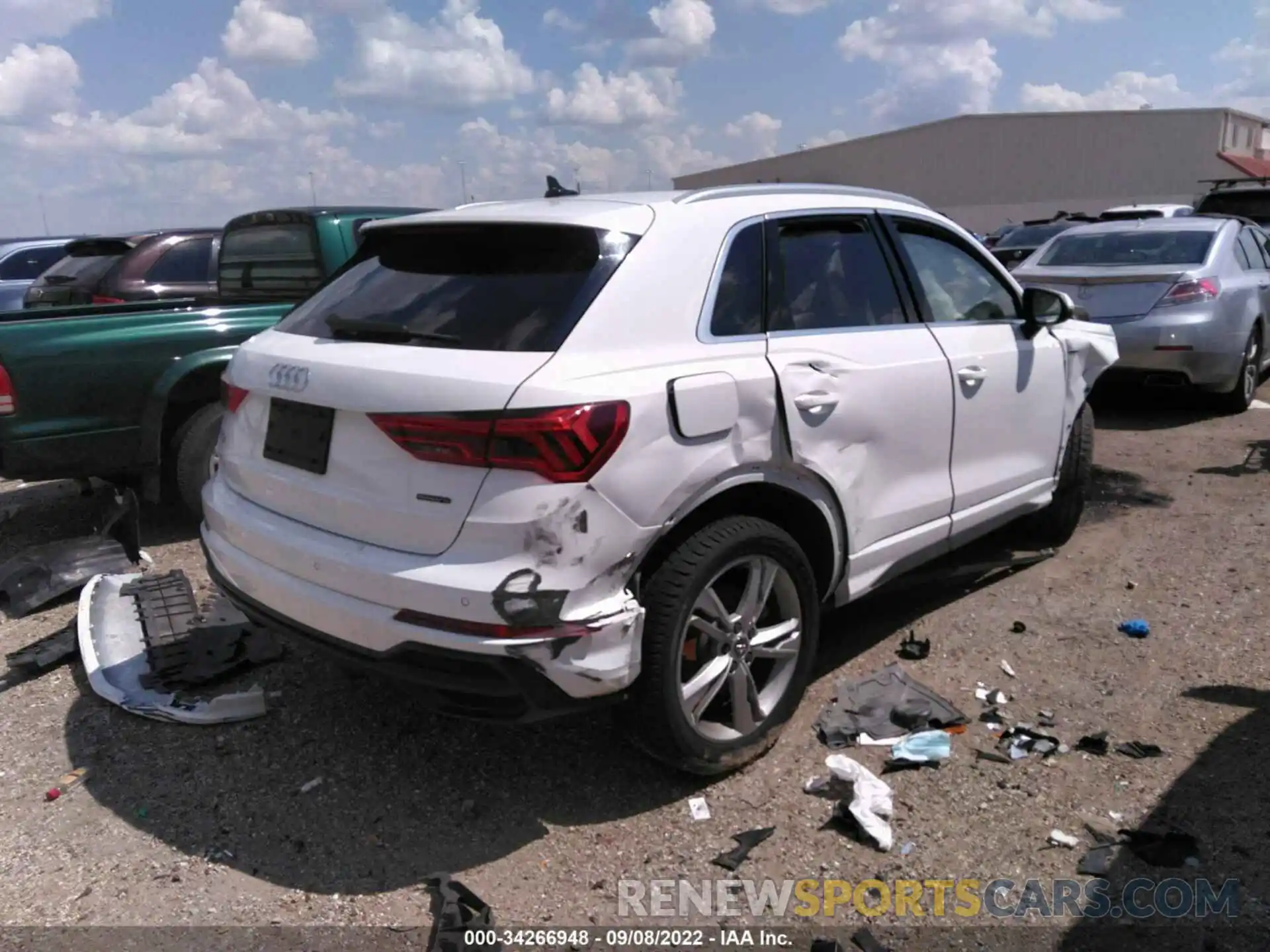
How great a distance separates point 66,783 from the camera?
3.37 meters

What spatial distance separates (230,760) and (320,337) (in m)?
1.47

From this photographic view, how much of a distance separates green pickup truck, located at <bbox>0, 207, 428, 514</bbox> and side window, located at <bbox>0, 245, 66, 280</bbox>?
9387mm

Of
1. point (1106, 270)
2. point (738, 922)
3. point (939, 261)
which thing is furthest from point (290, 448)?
point (1106, 270)

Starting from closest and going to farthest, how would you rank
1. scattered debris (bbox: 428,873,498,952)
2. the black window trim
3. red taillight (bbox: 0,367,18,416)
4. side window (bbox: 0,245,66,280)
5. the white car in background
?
1. scattered debris (bbox: 428,873,498,952)
2. the white car in background
3. the black window trim
4. red taillight (bbox: 0,367,18,416)
5. side window (bbox: 0,245,66,280)

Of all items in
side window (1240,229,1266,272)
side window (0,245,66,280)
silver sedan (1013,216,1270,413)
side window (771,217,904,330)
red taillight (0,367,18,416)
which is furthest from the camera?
side window (0,245,66,280)

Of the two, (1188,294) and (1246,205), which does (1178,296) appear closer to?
(1188,294)

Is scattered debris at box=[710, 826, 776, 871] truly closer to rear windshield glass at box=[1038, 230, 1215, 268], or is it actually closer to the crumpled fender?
the crumpled fender

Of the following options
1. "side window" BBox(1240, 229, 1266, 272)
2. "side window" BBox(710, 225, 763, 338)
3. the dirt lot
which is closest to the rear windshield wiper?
"side window" BBox(710, 225, 763, 338)

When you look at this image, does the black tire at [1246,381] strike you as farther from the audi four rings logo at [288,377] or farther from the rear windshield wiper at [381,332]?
the audi four rings logo at [288,377]

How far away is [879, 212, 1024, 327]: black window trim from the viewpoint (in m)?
4.04

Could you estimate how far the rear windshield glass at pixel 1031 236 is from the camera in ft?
53.8

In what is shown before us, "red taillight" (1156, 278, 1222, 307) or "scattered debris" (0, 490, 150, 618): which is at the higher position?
"red taillight" (1156, 278, 1222, 307)

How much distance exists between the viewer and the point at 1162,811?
309 cm

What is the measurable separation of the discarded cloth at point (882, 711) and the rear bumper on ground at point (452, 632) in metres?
1.09
